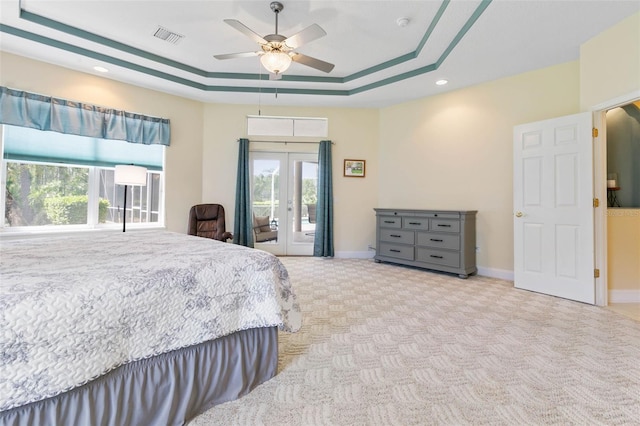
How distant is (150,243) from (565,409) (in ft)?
8.64

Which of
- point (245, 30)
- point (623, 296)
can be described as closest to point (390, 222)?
point (623, 296)

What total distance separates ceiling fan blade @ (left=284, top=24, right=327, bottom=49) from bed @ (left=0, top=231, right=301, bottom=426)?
1881 millimetres

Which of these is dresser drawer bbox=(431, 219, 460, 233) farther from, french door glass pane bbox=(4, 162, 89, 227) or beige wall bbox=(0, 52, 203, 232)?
french door glass pane bbox=(4, 162, 89, 227)

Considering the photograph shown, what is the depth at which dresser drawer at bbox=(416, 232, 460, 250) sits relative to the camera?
165 inches

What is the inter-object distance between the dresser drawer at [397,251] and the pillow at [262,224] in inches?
85.1

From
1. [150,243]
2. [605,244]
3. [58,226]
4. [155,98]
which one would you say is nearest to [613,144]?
[605,244]

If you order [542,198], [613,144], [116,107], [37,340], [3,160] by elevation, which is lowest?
[37,340]

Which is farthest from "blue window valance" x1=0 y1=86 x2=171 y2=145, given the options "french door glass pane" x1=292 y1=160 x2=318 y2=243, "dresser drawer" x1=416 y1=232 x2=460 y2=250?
"dresser drawer" x1=416 y1=232 x2=460 y2=250

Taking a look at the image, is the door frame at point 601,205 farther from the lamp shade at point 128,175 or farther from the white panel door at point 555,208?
the lamp shade at point 128,175

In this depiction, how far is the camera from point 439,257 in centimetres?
434

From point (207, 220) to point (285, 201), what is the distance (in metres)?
1.48

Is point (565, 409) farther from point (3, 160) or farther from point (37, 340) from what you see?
point (3, 160)

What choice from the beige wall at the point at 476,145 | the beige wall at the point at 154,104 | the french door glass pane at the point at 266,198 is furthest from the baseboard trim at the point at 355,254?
the beige wall at the point at 154,104

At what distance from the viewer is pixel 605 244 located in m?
3.06
